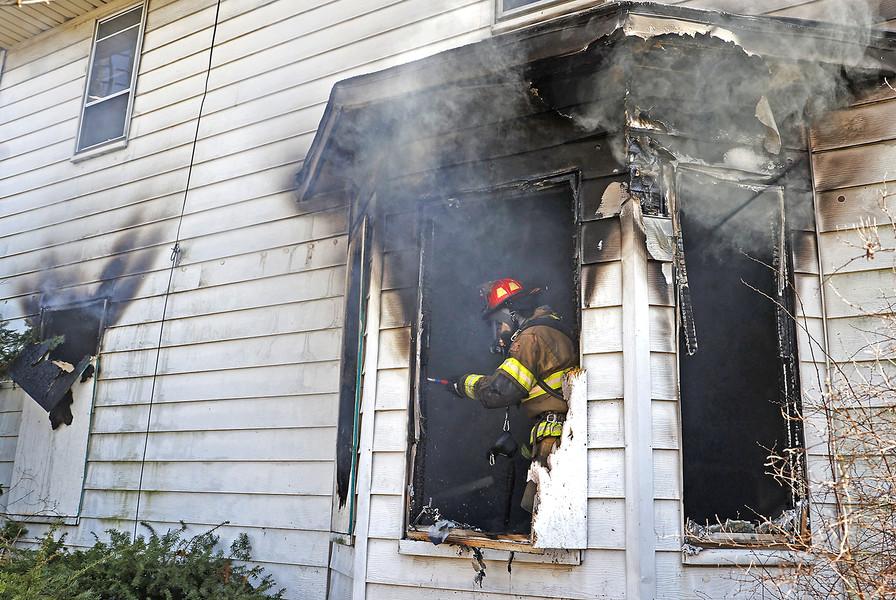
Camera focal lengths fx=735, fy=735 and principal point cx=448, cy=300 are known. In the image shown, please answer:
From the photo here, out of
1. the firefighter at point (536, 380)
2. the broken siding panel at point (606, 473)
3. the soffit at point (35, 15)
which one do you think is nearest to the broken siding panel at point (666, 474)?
the broken siding panel at point (606, 473)

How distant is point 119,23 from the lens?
837cm

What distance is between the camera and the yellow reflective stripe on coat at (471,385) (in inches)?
170

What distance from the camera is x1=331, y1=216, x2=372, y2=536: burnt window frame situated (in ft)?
15.5

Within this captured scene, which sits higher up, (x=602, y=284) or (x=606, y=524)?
(x=602, y=284)

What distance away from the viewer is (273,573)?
5520 mm

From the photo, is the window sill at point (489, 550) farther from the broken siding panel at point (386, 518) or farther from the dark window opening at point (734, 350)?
the dark window opening at point (734, 350)

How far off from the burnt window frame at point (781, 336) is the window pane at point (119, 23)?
682 centimetres

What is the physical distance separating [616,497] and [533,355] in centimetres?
105

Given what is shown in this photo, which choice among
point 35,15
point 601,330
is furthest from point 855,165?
Result: point 35,15

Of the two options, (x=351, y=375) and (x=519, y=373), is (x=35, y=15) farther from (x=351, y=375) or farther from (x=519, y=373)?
(x=519, y=373)

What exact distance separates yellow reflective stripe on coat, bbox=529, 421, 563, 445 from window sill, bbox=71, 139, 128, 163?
19.0 feet

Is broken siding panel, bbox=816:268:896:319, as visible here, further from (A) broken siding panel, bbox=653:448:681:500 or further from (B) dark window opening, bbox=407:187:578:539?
(B) dark window opening, bbox=407:187:578:539

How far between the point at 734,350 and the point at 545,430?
→ 138cm

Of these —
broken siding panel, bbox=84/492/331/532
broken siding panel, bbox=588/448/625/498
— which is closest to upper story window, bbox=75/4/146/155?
broken siding panel, bbox=84/492/331/532
